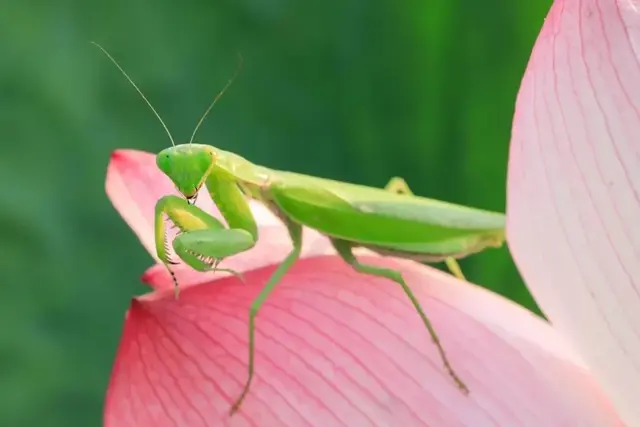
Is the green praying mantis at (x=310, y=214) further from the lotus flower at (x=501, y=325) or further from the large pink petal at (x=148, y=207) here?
the lotus flower at (x=501, y=325)

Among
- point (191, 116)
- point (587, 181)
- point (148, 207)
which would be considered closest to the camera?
point (587, 181)

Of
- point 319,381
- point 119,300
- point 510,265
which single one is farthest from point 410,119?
point 319,381

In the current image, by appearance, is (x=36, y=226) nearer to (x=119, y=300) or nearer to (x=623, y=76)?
(x=119, y=300)

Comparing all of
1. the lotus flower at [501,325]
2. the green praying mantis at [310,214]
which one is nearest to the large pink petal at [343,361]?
the lotus flower at [501,325]

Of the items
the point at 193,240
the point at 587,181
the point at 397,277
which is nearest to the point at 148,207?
the point at 193,240

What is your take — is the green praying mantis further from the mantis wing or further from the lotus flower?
the lotus flower

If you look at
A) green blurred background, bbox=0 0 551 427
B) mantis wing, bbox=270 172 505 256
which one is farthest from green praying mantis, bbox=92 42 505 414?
green blurred background, bbox=0 0 551 427

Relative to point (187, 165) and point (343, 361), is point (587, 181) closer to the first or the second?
point (343, 361)
